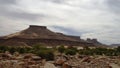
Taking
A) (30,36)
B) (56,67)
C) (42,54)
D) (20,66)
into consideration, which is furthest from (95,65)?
(30,36)

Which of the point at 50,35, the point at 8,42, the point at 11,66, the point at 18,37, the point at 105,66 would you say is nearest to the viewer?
the point at 11,66

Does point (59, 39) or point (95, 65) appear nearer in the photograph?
point (95, 65)

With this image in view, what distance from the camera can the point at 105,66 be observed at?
1072 inches

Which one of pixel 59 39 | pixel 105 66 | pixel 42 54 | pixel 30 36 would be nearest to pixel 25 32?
pixel 30 36

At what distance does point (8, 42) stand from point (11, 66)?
102 meters

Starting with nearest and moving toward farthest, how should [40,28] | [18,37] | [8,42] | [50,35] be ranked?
[8,42] < [18,37] < [50,35] < [40,28]

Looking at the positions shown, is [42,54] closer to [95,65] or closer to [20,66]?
[95,65]

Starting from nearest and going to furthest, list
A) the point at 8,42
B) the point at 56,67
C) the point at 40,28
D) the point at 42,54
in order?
the point at 56,67, the point at 42,54, the point at 8,42, the point at 40,28

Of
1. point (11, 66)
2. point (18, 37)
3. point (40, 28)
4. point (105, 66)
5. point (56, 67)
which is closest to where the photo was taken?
point (11, 66)

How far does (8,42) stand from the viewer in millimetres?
121938

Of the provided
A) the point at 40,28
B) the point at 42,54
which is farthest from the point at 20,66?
the point at 40,28

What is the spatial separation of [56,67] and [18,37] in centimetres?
10611

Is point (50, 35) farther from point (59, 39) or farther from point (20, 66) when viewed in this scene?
point (20, 66)

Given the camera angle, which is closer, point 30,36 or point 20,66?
point 20,66
